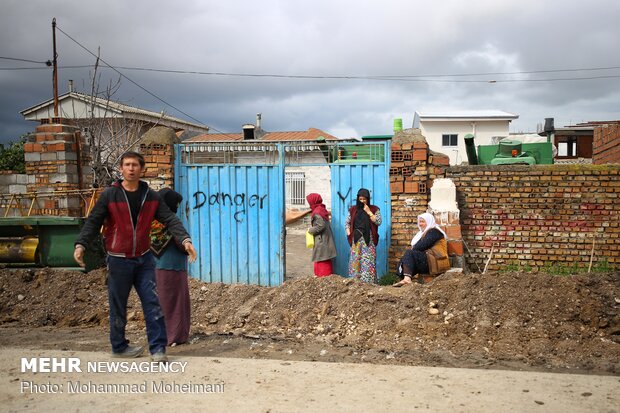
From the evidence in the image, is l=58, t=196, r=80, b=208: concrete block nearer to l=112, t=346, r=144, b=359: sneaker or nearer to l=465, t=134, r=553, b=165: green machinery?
l=112, t=346, r=144, b=359: sneaker

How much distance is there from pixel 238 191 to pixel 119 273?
160 inches

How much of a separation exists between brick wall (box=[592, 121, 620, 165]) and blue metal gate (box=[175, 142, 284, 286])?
6295 millimetres

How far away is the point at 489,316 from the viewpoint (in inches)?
210

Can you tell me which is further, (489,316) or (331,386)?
(489,316)

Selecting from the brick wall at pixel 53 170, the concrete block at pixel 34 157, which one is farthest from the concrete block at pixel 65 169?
the concrete block at pixel 34 157

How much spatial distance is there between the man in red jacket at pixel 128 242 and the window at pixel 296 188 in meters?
16.4

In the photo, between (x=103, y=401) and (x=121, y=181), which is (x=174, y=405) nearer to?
(x=103, y=401)

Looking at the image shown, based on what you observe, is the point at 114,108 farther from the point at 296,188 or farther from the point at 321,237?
the point at 321,237

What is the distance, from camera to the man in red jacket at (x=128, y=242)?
13.5 feet

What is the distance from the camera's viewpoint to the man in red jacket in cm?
412

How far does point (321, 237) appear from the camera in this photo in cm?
742

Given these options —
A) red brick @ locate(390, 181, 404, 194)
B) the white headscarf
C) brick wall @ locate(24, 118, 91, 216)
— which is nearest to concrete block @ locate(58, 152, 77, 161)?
brick wall @ locate(24, 118, 91, 216)

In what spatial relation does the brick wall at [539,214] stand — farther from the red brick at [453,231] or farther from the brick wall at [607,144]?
the brick wall at [607,144]

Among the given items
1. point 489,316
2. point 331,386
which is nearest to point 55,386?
point 331,386
